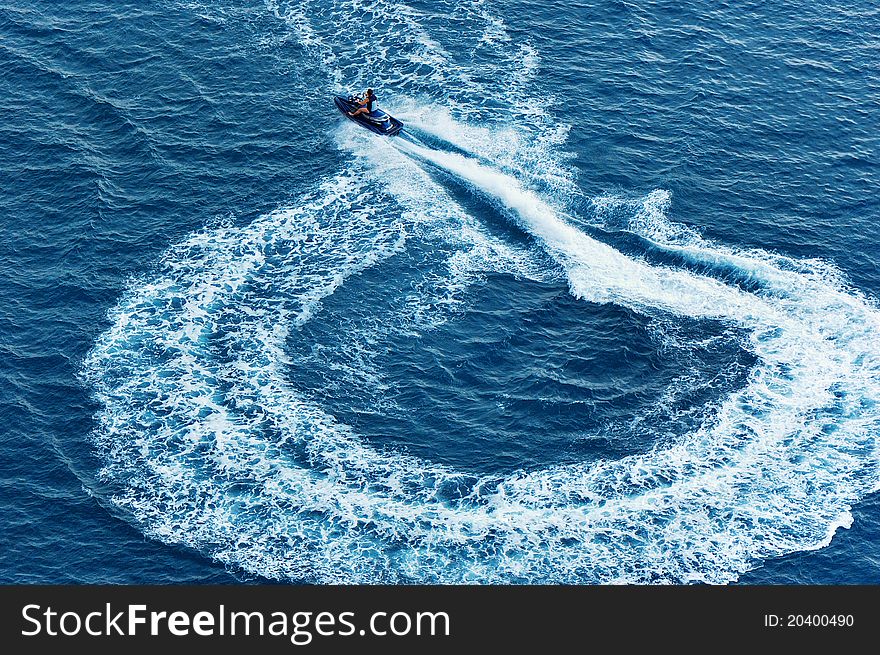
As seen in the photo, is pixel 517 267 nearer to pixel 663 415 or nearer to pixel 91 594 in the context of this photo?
pixel 663 415

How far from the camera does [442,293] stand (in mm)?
135875

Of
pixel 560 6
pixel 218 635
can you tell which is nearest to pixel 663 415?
pixel 218 635

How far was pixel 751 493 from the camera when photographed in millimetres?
117812

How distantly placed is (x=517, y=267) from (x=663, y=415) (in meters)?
26.1

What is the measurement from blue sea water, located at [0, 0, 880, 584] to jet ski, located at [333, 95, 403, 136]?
188 centimetres

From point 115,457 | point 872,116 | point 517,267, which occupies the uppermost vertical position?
point 872,116

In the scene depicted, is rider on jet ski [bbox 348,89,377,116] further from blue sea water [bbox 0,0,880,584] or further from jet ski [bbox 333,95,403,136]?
blue sea water [bbox 0,0,880,584]

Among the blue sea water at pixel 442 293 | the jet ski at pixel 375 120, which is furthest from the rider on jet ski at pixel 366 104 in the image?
the blue sea water at pixel 442 293

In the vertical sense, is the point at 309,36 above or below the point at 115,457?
above

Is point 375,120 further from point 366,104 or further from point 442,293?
point 442,293

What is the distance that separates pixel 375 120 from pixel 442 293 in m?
30.1

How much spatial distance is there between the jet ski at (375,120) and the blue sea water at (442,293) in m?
1.88

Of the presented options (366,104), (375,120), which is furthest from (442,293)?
(366,104)

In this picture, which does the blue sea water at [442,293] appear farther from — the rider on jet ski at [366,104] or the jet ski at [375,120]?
the rider on jet ski at [366,104]
